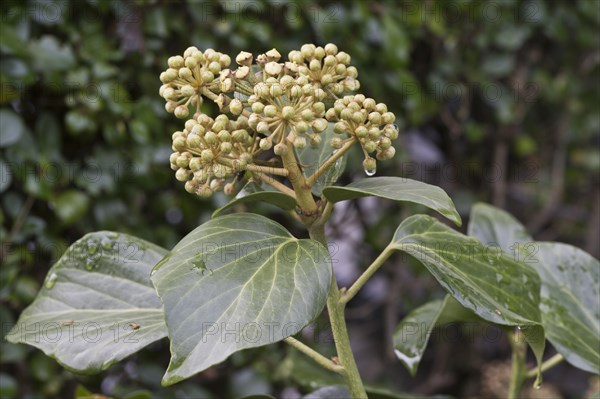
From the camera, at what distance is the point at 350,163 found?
183 centimetres

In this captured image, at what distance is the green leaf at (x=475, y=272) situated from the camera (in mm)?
752

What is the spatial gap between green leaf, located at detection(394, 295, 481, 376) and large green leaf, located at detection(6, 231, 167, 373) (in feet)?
1.12

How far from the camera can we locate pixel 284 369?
163 cm

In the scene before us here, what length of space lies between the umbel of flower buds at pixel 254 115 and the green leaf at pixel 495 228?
1.33ft

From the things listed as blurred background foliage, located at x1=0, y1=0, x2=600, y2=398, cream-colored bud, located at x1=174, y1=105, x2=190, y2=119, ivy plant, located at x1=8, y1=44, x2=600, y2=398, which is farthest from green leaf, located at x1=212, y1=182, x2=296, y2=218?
blurred background foliage, located at x1=0, y1=0, x2=600, y2=398

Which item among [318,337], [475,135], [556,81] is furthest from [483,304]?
[556,81]

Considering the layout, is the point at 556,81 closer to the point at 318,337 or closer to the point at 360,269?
the point at 360,269

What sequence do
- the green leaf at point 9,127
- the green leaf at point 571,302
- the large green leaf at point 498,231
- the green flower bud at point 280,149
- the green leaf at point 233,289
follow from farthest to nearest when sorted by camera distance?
1. the green leaf at point 9,127
2. the large green leaf at point 498,231
3. the green leaf at point 571,302
4. the green flower bud at point 280,149
5. the green leaf at point 233,289

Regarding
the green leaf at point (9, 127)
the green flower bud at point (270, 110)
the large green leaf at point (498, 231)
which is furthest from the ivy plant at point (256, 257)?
the green leaf at point (9, 127)

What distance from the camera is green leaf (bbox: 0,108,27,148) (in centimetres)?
130

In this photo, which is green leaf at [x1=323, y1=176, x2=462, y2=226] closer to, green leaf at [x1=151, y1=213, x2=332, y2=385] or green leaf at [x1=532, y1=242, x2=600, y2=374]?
green leaf at [x1=151, y1=213, x2=332, y2=385]

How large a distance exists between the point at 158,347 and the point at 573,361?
967 millimetres

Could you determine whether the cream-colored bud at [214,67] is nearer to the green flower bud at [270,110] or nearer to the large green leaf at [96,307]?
the green flower bud at [270,110]

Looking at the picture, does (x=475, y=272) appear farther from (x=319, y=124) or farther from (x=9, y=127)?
(x=9, y=127)
